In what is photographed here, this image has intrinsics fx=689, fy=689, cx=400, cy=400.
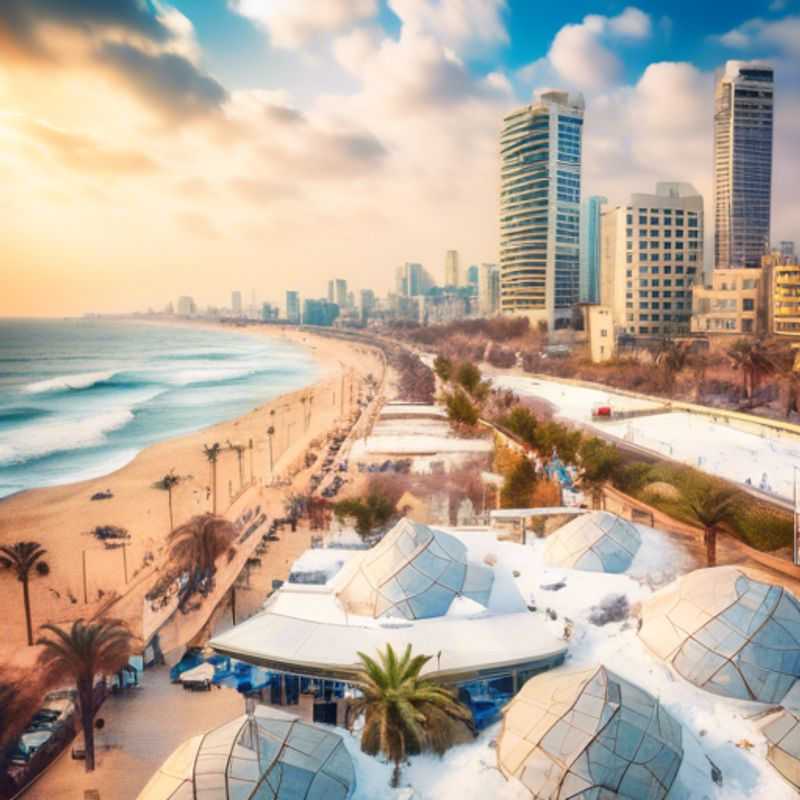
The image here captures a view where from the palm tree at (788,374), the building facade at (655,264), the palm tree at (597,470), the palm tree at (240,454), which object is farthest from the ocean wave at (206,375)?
the palm tree at (597,470)

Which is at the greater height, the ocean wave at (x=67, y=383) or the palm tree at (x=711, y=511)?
the palm tree at (x=711, y=511)

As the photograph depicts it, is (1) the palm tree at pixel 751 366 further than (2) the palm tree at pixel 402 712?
Yes

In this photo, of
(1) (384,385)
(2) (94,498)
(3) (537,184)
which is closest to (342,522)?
(2) (94,498)

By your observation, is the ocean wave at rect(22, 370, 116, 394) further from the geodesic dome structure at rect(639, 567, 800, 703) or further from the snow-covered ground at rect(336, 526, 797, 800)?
the geodesic dome structure at rect(639, 567, 800, 703)

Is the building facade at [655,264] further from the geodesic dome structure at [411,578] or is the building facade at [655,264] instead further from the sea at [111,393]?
the geodesic dome structure at [411,578]

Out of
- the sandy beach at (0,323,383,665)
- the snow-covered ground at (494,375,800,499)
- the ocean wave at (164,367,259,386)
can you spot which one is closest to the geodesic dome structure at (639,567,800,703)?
the snow-covered ground at (494,375,800,499)

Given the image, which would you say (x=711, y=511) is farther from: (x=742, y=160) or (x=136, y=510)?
(x=742, y=160)
